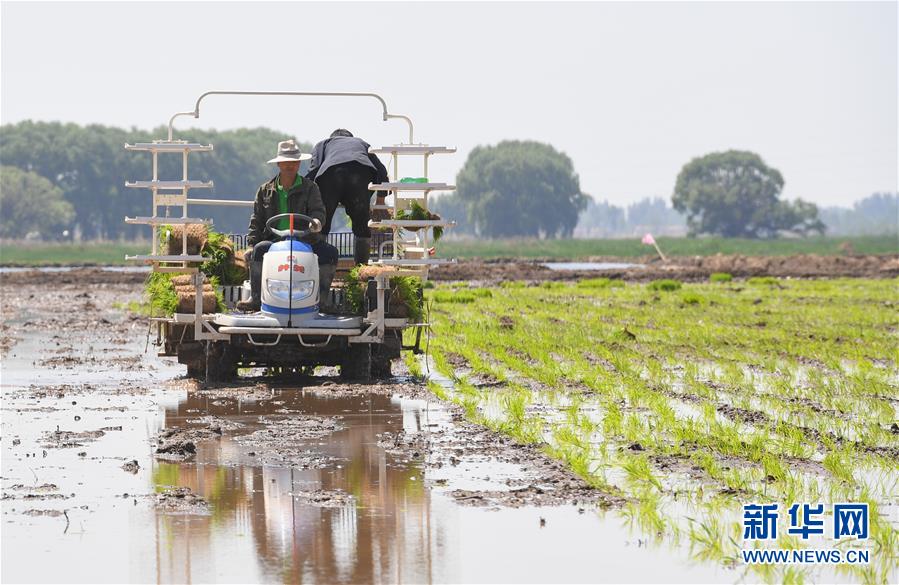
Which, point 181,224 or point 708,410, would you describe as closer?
point 708,410

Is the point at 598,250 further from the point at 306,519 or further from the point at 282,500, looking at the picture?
the point at 306,519

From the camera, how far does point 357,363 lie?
17.5 metres

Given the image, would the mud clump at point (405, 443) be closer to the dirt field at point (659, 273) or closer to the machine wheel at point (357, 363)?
the machine wheel at point (357, 363)

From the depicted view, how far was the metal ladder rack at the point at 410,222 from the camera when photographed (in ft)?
54.2

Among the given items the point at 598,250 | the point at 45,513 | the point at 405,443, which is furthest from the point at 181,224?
the point at 598,250

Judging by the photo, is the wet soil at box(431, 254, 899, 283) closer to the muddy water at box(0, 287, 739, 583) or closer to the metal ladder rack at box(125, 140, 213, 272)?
the metal ladder rack at box(125, 140, 213, 272)

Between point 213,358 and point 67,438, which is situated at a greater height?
point 213,358

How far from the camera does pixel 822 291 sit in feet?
149

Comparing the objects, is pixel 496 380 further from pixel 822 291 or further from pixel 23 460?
pixel 822 291

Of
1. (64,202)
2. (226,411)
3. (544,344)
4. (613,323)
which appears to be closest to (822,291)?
(613,323)

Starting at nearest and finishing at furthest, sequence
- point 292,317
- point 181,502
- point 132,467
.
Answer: point 181,502, point 132,467, point 292,317

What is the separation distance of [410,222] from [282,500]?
676cm

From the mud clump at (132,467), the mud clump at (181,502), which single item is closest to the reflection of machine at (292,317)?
Result: the mud clump at (132,467)

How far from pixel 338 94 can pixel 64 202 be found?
13353 centimetres
